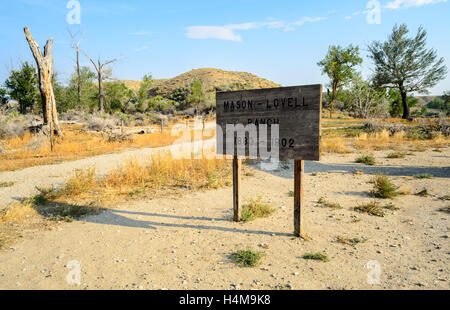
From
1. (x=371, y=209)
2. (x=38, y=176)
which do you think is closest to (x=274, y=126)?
(x=371, y=209)

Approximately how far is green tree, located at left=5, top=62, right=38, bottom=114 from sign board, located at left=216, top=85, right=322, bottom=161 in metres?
30.0

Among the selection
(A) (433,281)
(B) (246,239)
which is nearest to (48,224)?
(B) (246,239)

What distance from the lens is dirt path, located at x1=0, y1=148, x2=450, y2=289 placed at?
2936 mm

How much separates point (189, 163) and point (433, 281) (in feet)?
21.5

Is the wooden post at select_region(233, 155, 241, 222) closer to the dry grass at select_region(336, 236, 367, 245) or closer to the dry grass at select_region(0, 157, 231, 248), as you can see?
the dry grass at select_region(336, 236, 367, 245)

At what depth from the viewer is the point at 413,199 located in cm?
547

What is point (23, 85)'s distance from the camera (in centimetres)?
2661

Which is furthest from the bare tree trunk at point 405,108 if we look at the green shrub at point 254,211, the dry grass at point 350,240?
the dry grass at point 350,240

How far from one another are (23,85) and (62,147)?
2055 centimetres

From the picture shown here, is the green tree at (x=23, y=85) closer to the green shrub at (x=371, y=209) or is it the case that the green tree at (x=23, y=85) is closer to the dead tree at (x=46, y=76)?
the dead tree at (x=46, y=76)

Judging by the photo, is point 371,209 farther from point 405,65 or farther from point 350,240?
point 405,65

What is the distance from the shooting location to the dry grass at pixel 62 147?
31.2ft

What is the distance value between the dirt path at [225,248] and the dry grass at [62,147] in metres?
6.13
